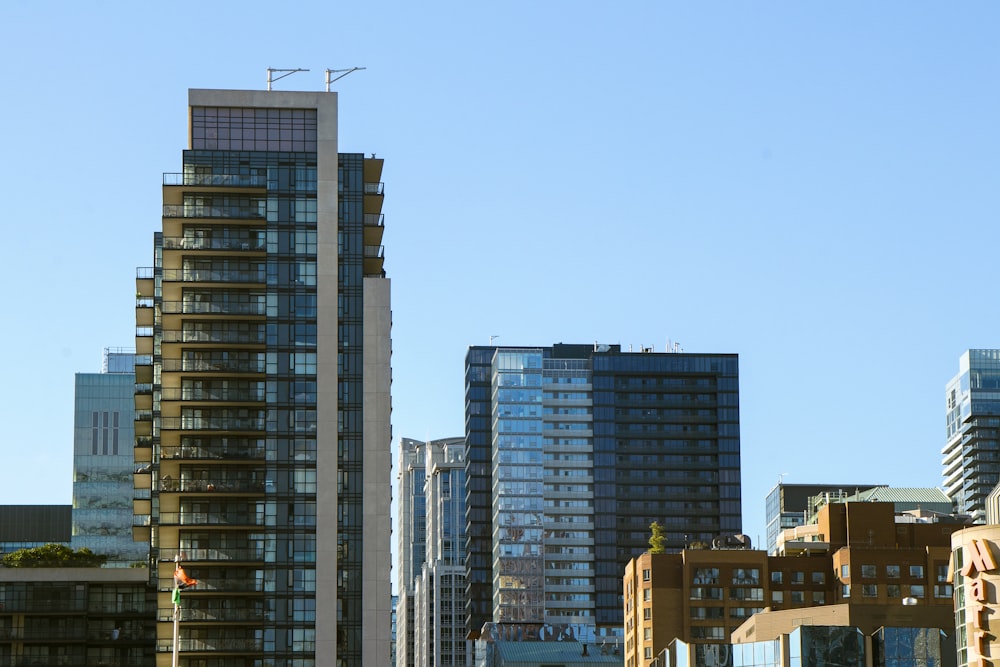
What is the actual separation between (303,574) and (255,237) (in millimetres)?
30832

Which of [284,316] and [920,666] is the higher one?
[284,316]

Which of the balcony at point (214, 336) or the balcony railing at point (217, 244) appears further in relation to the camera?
the balcony railing at point (217, 244)

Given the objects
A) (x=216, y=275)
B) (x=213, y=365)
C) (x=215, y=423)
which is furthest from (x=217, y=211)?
(x=215, y=423)

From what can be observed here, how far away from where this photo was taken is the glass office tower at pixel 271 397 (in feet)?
519

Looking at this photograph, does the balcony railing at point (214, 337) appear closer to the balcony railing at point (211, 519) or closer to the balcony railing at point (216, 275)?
the balcony railing at point (216, 275)

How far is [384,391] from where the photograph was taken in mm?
165500

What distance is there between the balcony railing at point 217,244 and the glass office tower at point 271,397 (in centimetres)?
13

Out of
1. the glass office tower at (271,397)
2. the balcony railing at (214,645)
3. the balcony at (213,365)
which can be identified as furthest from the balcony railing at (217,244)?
the balcony railing at (214,645)

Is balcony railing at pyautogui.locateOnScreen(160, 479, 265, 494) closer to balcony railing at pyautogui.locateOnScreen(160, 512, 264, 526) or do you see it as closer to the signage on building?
balcony railing at pyautogui.locateOnScreen(160, 512, 264, 526)

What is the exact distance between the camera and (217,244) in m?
165

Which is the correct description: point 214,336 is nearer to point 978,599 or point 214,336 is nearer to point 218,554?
point 218,554

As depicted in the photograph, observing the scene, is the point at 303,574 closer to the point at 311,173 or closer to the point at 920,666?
the point at 311,173

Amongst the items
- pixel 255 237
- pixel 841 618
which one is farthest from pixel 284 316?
pixel 841 618

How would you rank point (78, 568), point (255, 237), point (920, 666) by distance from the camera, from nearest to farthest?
1. point (920, 666)
2. point (255, 237)
3. point (78, 568)
